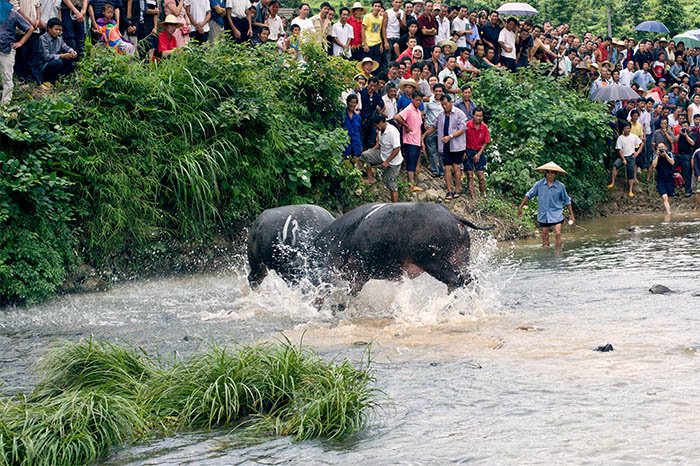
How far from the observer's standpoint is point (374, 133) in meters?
15.8

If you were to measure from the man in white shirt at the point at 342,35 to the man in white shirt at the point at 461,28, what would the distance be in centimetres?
299

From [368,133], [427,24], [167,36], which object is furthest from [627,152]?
[167,36]

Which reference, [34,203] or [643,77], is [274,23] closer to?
[34,203]

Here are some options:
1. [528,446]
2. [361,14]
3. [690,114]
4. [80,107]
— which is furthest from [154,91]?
[690,114]

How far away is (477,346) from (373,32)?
39.4 ft

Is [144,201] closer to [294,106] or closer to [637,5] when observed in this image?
[294,106]

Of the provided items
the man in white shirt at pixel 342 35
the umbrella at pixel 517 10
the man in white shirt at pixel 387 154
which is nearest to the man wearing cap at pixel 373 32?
the man in white shirt at pixel 342 35

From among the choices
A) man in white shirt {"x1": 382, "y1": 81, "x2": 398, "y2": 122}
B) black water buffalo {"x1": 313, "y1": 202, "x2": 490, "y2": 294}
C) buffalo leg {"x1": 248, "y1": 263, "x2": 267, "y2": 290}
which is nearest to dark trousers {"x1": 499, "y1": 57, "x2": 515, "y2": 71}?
man in white shirt {"x1": 382, "y1": 81, "x2": 398, "y2": 122}

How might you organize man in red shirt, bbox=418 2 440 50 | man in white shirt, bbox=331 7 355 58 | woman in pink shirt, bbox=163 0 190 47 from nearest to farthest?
woman in pink shirt, bbox=163 0 190 47, man in white shirt, bbox=331 7 355 58, man in red shirt, bbox=418 2 440 50

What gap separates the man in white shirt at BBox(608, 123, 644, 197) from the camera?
19.9 metres

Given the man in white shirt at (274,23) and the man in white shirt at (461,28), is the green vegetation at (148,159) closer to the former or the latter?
the man in white shirt at (274,23)

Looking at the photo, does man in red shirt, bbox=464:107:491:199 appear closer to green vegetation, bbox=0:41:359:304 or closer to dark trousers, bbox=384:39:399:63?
dark trousers, bbox=384:39:399:63

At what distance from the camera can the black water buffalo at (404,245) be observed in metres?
8.18

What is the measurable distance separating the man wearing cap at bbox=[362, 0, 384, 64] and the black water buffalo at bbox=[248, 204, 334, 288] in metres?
8.82
